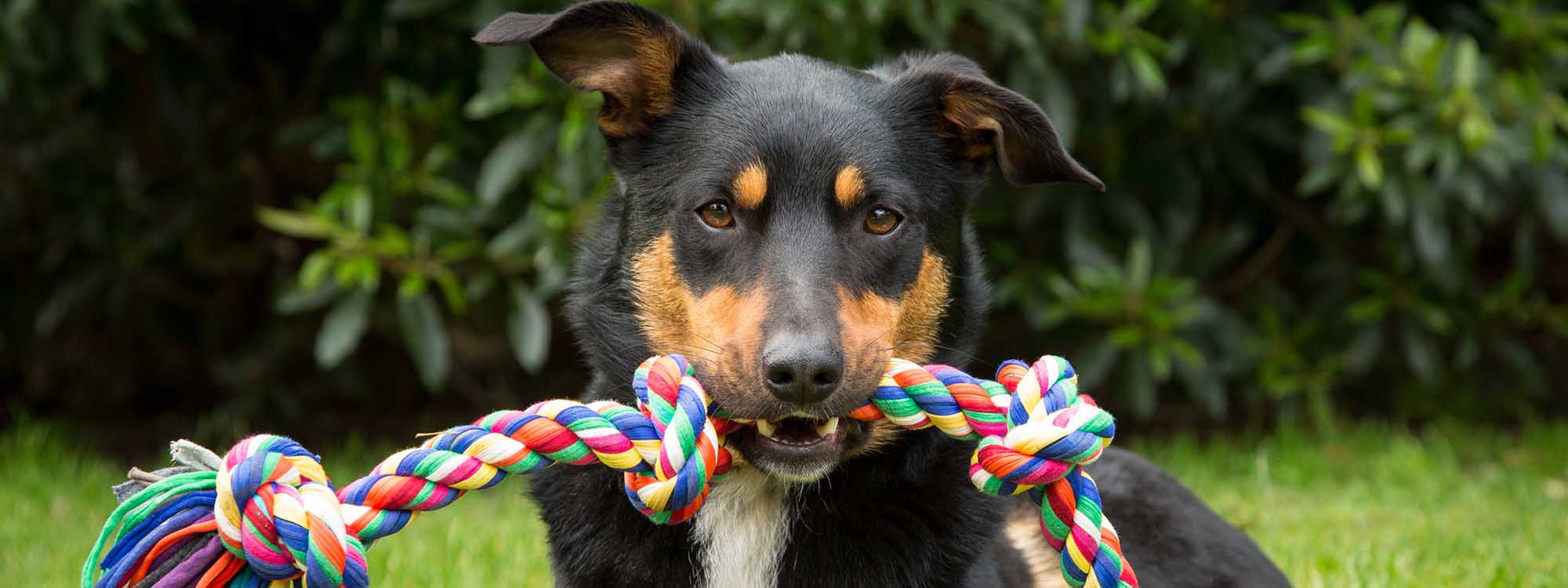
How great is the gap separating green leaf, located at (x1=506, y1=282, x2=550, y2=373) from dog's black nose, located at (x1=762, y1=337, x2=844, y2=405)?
3482mm

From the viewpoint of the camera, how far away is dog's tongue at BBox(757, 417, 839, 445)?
2.96m

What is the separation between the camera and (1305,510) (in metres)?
5.84

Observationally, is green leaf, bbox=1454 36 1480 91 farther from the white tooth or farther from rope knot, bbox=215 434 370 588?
rope knot, bbox=215 434 370 588

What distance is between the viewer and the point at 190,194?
24.6 feet

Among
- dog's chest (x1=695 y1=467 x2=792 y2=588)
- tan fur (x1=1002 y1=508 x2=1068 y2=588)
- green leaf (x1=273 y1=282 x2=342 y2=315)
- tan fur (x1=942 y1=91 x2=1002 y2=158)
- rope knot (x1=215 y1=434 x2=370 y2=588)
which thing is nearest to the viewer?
rope knot (x1=215 y1=434 x2=370 y2=588)

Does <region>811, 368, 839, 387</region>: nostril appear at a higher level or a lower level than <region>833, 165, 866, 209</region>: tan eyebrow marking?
lower

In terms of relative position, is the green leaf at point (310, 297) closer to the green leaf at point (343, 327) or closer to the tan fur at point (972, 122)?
the green leaf at point (343, 327)

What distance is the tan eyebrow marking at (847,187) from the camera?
315cm

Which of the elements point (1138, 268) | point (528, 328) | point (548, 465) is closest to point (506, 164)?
point (528, 328)

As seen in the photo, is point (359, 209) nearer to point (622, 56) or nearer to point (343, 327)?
point (343, 327)

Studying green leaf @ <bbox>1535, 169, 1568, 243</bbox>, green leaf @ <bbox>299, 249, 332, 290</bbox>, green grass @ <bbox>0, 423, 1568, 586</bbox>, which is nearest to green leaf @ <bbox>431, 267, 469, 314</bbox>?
green leaf @ <bbox>299, 249, 332, 290</bbox>

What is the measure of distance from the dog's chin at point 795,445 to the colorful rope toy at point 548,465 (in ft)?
0.24

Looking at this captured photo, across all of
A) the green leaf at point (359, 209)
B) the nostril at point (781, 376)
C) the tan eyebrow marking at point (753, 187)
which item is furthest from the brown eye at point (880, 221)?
the green leaf at point (359, 209)

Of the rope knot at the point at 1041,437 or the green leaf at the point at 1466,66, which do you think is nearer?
the rope knot at the point at 1041,437
